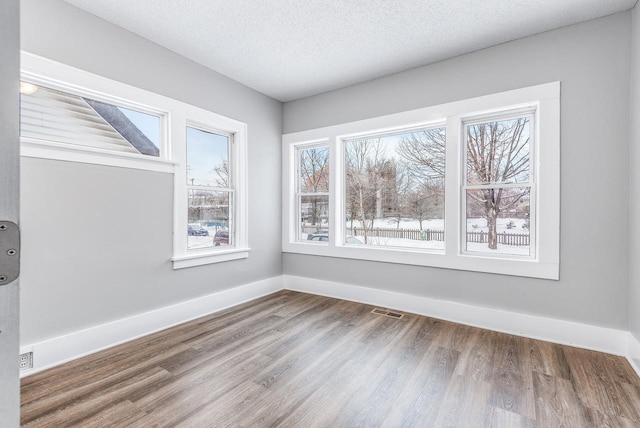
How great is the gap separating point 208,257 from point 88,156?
4.77ft

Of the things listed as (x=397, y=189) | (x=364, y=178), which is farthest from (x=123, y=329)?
(x=397, y=189)

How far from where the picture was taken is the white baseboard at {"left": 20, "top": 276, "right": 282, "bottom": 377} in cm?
223

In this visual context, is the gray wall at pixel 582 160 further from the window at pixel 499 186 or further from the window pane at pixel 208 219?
the window pane at pixel 208 219

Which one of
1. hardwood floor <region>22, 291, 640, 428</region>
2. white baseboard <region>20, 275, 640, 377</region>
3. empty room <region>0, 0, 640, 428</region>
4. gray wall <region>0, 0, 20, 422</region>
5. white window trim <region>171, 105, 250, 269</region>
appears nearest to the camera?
gray wall <region>0, 0, 20, 422</region>

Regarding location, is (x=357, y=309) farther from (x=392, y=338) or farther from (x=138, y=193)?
(x=138, y=193)

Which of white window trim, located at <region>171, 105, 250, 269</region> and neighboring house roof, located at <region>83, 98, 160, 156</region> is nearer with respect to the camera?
neighboring house roof, located at <region>83, 98, 160, 156</region>

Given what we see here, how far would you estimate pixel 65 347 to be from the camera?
233 centimetres

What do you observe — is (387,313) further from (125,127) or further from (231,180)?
(125,127)

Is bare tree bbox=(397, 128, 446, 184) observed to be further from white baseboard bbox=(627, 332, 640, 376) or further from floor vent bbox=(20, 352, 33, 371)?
floor vent bbox=(20, 352, 33, 371)

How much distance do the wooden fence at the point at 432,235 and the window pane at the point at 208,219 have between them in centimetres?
159

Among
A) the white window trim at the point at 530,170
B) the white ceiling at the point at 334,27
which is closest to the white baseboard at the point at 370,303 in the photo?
the white window trim at the point at 530,170

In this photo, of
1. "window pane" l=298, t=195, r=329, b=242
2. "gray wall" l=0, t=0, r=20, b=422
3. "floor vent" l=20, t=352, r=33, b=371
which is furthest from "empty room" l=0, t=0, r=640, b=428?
"gray wall" l=0, t=0, r=20, b=422

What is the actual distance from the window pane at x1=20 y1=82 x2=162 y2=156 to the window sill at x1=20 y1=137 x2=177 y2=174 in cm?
11

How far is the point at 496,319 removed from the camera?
294 cm
